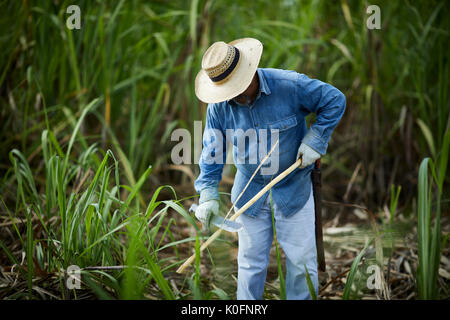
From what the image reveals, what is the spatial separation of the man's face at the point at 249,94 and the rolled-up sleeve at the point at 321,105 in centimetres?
16

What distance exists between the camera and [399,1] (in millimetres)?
2660

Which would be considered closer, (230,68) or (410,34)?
(230,68)

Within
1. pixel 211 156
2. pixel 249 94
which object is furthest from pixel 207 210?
pixel 249 94

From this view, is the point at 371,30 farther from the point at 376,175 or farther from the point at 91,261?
the point at 91,261

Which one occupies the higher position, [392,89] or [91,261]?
[392,89]

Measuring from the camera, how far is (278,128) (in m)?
1.51

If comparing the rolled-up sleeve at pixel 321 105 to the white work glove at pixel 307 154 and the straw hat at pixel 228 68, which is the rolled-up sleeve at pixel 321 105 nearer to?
the white work glove at pixel 307 154

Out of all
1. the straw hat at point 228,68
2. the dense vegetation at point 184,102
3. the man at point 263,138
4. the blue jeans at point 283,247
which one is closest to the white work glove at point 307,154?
the man at point 263,138

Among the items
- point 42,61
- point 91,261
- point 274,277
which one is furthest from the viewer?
point 42,61

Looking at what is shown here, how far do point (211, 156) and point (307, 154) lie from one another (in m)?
0.37

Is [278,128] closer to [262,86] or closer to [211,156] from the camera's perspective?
[262,86]

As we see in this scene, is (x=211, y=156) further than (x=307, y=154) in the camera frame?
Yes
